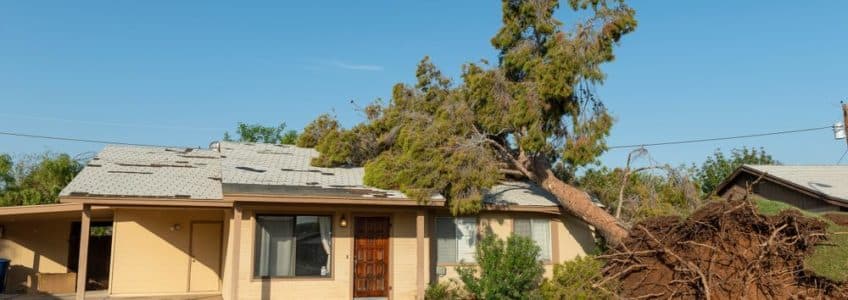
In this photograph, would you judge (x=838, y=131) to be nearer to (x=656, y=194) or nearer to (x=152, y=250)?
(x=656, y=194)

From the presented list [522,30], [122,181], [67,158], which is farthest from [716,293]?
[67,158]

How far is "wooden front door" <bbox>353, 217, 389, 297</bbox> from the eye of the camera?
1260cm

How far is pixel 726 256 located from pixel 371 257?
23.1 ft

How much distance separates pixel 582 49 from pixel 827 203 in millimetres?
11091

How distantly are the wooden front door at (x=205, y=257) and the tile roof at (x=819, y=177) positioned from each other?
51.7ft

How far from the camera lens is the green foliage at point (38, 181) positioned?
2020cm

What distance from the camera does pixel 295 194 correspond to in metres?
11.0

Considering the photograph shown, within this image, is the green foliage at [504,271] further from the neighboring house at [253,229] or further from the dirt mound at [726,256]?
the dirt mound at [726,256]

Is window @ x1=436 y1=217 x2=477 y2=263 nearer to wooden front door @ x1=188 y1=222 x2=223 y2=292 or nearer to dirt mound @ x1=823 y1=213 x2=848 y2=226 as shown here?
wooden front door @ x1=188 y1=222 x2=223 y2=292

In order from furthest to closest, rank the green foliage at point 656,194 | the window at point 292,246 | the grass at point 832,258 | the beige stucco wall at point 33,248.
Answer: the beige stucco wall at point 33,248 < the green foliage at point 656,194 < the window at point 292,246 < the grass at point 832,258

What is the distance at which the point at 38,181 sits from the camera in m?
22.4

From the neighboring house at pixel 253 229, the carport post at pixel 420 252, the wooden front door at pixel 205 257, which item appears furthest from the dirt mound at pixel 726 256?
the wooden front door at pixel 205 257

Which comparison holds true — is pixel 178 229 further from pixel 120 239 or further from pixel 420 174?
pixel 420 174

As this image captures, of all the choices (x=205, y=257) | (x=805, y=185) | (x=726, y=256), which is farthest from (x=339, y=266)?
(x=805, y=185)
